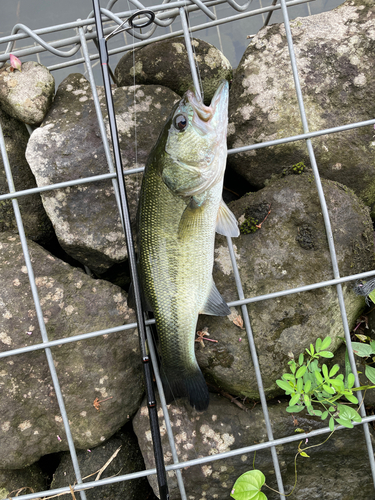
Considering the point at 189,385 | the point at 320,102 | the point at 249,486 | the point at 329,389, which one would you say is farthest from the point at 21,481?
the point at 320,102

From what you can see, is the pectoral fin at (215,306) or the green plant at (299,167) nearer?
the pectoral fin at (215,306)

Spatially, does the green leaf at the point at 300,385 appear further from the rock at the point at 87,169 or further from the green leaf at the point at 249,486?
the rock at the point at 87,169

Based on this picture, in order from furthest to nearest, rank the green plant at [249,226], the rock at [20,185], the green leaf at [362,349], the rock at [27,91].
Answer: the rock at [20,185] → the rock at [27,91] → the green plant at [249,226] → the green leaf at [362,349]

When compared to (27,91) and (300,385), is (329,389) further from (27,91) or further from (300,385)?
(27,91)

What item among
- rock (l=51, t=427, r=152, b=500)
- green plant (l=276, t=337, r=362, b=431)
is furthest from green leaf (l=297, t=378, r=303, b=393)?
rock (l=51, t=427, r=152, b=500)

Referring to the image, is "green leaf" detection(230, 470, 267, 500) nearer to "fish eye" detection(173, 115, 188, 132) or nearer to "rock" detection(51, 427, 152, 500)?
"rock" detection(51, 427, 152, 500)

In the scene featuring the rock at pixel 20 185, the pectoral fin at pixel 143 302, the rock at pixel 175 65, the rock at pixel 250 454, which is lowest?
the rock at pixel 250 454

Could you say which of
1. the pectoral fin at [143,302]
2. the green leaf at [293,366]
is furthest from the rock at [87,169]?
the green leaf at [293,366]
